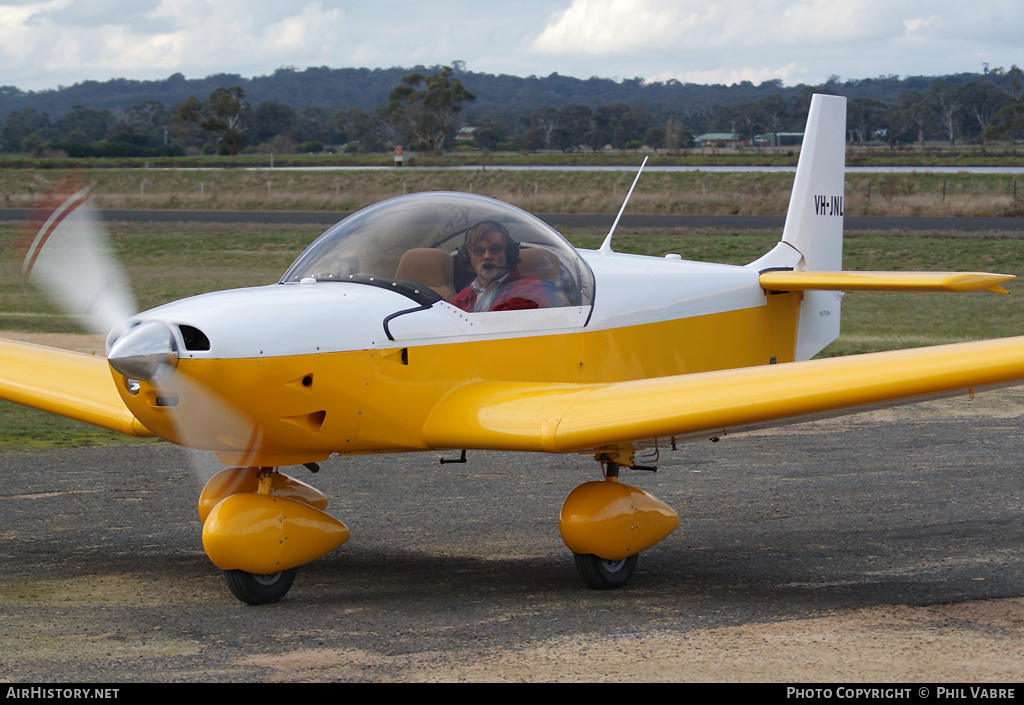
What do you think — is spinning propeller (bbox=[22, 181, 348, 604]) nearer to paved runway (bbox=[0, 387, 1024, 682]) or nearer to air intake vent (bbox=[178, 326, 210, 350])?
air intake vent (bbox=[178, 326, 210, 350])

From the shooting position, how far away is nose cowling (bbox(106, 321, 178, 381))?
17.0 feet

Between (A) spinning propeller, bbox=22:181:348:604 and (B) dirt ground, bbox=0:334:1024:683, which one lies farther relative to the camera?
(A) spinning propeller, bbox=22:181:348:604

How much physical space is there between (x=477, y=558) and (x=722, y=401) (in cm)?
220

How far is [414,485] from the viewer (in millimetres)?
9234

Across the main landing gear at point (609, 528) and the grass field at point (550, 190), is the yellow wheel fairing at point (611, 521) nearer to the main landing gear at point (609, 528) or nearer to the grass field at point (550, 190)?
the main landing gear at point (609, 528)

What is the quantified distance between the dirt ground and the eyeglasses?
233cm

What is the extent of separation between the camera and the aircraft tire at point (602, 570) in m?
6.30

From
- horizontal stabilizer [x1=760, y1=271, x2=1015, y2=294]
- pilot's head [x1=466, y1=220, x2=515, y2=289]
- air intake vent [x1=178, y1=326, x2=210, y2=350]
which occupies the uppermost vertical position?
pilot's head [x1=466, y1=220, x2=515, y2=289]

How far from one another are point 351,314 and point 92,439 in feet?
22.3

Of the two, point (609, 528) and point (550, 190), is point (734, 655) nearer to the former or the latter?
point (609, 528)

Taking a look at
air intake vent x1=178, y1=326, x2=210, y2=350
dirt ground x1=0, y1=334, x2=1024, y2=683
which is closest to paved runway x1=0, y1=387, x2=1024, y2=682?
dirt ground x1=0, y1=334, x2=1024, y2=683

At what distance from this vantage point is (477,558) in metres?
7.07

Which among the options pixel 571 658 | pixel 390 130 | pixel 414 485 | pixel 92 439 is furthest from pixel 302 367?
pixel 390 130

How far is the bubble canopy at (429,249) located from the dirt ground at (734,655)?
2130 millimetres
